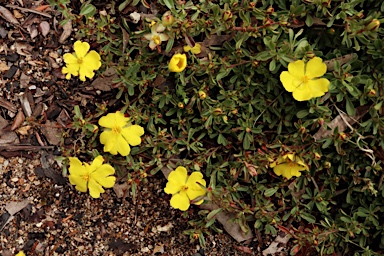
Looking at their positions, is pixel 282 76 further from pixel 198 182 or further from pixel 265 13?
pixel 198 182

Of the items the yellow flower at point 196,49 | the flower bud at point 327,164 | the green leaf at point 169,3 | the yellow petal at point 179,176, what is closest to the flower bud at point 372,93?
the flower bud at point 327,164

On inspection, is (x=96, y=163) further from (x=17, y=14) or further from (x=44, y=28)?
(x=17, y=14)

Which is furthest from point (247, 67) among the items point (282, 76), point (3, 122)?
point (3, 122)

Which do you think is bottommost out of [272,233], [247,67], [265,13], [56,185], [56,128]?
[272,233]

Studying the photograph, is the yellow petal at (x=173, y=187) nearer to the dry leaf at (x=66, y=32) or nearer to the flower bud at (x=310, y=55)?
the flower bud at (x=310, y=55)

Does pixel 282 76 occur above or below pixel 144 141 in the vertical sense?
above

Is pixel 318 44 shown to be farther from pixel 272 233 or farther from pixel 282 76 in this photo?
pixel 272 233

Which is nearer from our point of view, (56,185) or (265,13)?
(265,13)
